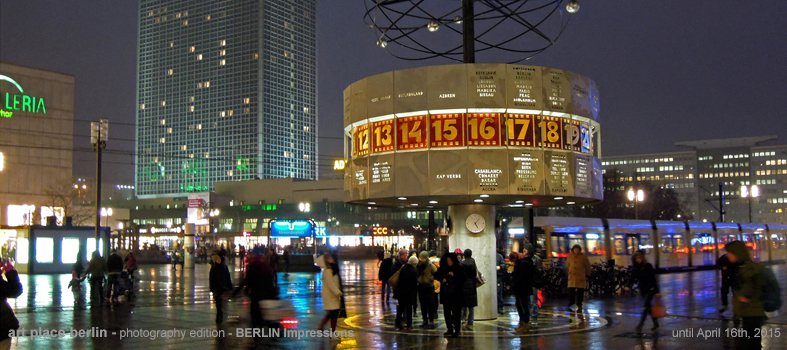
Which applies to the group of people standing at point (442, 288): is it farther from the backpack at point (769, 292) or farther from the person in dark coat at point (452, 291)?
the backpack at point (769, 292)

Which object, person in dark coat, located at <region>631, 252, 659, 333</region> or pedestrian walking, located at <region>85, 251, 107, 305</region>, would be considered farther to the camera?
pedestrian walking, located at <region>85, 251, 107, 305</region>

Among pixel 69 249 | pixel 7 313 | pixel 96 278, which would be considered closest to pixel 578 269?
pixel 96 278

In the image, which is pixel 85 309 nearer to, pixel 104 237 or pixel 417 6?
pixel 417 6

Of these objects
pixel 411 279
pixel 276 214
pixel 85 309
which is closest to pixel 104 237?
pixel 85 309

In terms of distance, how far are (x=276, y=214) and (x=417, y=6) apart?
113m

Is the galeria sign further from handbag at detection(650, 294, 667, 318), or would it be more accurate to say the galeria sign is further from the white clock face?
handbag at detection(650, 294, 667, 318)

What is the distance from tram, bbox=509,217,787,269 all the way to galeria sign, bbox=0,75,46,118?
54.4m

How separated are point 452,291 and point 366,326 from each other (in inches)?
119

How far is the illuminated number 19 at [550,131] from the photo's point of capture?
56.4ft

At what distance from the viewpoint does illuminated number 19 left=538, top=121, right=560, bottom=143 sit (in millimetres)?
17203

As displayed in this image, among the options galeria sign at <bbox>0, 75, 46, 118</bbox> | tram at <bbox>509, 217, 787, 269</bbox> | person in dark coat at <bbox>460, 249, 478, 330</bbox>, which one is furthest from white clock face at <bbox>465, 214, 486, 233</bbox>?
galeria sign at <bbox>0, 75, 46, 118</bbox>

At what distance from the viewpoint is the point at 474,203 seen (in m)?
18.4

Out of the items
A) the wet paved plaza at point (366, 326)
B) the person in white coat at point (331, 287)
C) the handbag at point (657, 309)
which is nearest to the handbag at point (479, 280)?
the wet paved plaza at point (366, 326)

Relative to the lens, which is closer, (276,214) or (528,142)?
(528,142)
